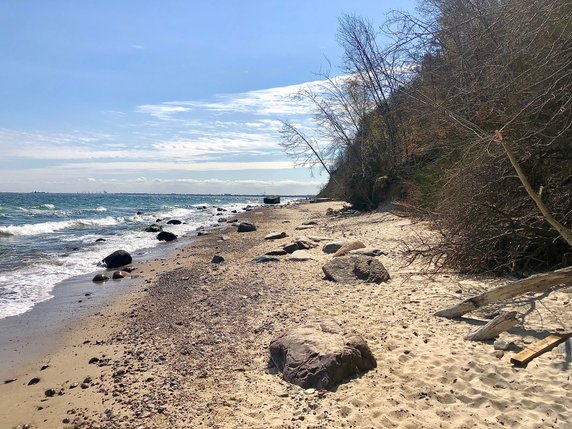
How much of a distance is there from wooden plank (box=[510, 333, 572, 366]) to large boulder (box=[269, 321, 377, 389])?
1.44 m

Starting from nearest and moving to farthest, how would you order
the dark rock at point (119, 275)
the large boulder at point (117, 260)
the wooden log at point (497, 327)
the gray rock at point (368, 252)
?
the wooden log at point (497, 327) → the gray rock at point (368, 252) → the dark rock at point (119, 275) → the large boulder at point (117, 260)

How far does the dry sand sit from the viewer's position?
12.9ft

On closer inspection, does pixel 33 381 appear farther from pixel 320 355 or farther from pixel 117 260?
pixel 117 260

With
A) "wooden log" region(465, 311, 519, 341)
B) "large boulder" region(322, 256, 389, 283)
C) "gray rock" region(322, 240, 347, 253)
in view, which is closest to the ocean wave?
"gray rock" region(322, 240, 347, 253)

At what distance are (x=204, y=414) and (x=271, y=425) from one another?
2.26 ft

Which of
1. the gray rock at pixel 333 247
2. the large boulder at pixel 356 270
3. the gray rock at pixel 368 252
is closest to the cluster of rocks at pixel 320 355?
the large boulder at pixel 356 270

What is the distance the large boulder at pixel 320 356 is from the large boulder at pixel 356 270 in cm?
351

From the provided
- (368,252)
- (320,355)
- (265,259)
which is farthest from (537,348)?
(265,259)

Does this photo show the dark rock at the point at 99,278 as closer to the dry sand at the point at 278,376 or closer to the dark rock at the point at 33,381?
the dry sand at the point at 278,376

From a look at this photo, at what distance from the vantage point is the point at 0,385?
5254 mm

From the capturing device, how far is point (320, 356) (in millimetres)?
4566

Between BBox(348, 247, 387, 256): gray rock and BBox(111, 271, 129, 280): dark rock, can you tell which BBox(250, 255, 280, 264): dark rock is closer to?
BBox(348, 247, 387, 256): gray rock

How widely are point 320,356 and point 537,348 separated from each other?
2.25 metres

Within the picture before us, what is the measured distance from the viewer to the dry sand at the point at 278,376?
3928 millimetres
